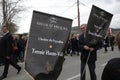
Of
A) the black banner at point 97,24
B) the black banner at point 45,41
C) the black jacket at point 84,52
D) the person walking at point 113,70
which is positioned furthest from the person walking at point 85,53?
the person walking at point 113,70

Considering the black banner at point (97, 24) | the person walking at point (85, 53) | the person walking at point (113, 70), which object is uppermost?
the black banner at point (97, 24)

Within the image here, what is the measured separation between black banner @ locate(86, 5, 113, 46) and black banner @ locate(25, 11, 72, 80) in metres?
1.56

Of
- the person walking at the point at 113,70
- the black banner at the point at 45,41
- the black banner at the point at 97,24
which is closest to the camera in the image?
the person walking at the point at 113,70

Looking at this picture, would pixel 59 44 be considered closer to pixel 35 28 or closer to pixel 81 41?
pixel 35 28

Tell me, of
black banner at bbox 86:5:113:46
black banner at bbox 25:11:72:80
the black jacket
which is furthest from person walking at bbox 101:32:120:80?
the black jacket

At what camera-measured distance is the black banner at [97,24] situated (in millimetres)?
8539

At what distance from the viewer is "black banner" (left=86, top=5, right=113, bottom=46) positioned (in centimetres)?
854

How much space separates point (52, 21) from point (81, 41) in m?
2.53

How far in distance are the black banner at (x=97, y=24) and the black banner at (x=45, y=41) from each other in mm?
1559

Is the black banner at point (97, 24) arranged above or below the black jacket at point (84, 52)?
above

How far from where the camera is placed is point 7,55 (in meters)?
12.5

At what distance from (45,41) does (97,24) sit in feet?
6.68

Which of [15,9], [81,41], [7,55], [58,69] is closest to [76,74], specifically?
[7,55]

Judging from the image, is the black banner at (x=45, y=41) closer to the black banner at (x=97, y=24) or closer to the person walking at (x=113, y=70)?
the black banner at (x=97, y=24)
